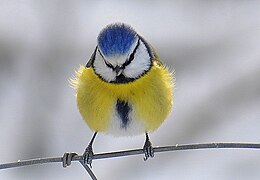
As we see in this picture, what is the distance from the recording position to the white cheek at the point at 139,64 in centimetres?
170

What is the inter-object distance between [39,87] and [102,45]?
1424 millimetres

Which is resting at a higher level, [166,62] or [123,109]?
[166,62]

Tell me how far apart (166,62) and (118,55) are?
149 centimetres

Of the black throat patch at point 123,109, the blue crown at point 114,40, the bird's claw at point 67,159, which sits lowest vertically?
the bird's claw at point 67,159

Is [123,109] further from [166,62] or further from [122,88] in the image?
[166,62]

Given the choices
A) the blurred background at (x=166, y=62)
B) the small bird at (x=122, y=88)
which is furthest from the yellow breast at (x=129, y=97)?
the blurred background at (x=166, y=62)

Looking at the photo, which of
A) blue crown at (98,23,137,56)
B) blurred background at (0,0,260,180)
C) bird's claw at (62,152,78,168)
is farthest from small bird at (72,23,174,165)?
blurred background at (0,0,260,180)

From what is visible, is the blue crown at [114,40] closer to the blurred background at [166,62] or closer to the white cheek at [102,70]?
the white cheek at [102,70]

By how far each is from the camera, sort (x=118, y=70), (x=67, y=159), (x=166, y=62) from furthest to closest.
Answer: (x=166, y=62), (x=118, y=70), (x=67, y=159)

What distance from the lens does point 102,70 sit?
5.66 feet

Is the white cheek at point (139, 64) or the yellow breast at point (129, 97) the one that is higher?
the white cheek at point (139, 64)

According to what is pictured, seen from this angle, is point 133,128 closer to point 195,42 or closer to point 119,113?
point 119,113

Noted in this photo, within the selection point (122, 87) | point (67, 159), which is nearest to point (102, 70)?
point (122, 87)

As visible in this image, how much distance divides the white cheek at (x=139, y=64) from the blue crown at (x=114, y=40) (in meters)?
0.04
